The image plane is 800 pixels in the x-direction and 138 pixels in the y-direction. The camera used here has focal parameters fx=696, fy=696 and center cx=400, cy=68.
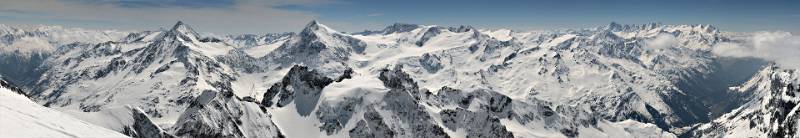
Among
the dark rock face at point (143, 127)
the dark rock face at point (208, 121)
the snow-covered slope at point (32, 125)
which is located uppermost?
the snow-covered slope at point (32, 125)

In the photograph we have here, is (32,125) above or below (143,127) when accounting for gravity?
above

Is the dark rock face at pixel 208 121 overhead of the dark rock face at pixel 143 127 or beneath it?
beneath

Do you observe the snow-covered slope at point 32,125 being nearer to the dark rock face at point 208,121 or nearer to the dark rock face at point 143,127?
the dark rock face at point 143,127

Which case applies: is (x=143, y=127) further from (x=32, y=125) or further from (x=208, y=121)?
(x=32, y=125)

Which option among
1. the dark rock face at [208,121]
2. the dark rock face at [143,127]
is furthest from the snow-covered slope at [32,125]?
the dark rock face at [208,121]

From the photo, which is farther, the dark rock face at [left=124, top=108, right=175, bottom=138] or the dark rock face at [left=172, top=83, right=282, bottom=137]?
the dark rock face at [left=172, top=83, right=282, bottom=137]

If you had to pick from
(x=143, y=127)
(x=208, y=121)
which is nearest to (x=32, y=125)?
(x=143, y=127)

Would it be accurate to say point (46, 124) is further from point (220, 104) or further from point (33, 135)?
point (220, 104)

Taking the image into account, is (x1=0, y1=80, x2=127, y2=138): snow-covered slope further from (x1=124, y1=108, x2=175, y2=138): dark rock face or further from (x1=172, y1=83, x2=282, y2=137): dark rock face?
(x1=172, y1=83, x2=282, y2=137): dark rock face

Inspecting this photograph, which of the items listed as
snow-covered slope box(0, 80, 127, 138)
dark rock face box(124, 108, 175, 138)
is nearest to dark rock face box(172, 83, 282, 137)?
dark rock face box(124, 108, 175, 138)

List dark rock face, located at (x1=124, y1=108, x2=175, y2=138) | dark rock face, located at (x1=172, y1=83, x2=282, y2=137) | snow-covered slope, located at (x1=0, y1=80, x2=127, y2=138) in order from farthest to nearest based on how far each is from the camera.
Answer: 1. dark rock face, located at (x1=172, y1=83, x2=282, y2=137)
2. dark rock face, located at (x1=124, y1=108, x2=175, y2=138)
3. snow-covered slope, located at (x1=0, y1=80, x2=127, y2=138)

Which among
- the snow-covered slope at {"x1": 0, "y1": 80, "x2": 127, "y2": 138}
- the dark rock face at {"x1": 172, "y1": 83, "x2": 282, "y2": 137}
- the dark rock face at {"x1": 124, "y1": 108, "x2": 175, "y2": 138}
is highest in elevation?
the snow-covered slope at {"x1": 0, "y1": 80, "x2": 127, "y2": 138}

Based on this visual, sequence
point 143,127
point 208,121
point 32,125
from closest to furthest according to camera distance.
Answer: point 32,125, point 143,127, point 208,121
